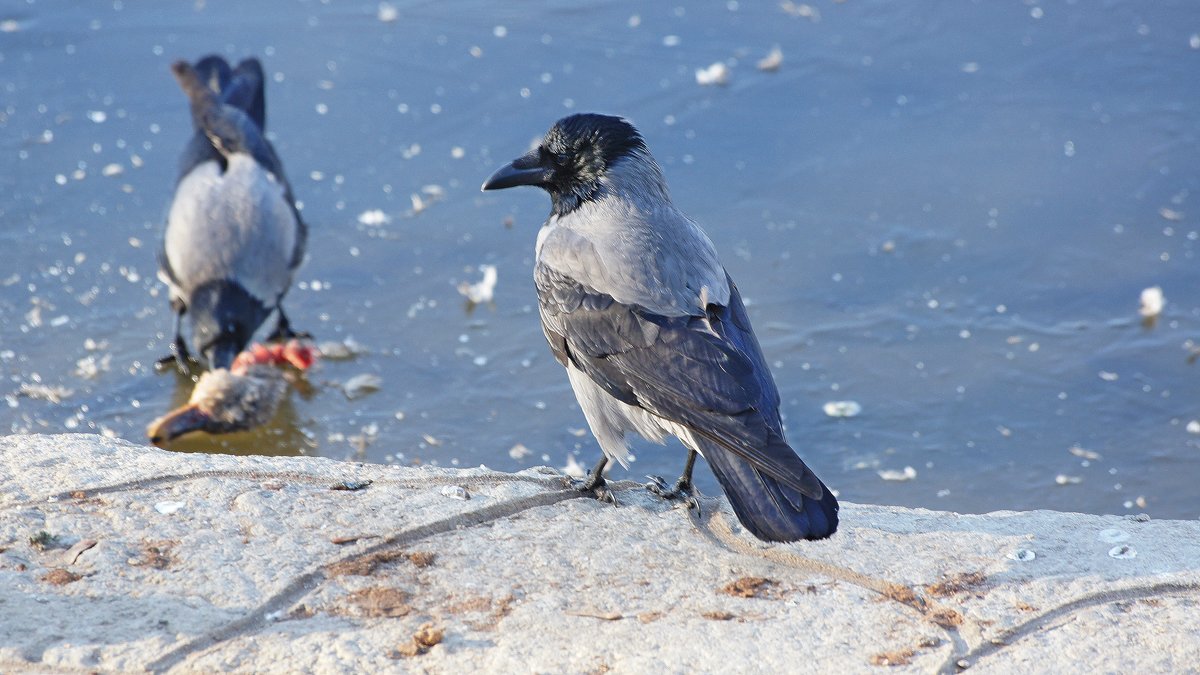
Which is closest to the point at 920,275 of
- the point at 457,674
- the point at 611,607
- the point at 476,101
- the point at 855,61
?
the point at 855,61

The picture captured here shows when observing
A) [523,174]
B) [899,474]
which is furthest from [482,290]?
[899,474]

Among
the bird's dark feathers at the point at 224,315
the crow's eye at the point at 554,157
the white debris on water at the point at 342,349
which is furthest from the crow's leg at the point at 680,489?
the bird's dark feathers at the point at 224,315

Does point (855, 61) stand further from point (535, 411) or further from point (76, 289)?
point (76, 289)

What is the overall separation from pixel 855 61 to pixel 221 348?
4546 millimetres

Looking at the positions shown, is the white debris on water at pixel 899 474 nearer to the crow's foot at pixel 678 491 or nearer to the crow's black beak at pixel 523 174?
the crow's foot at pixel 678 491

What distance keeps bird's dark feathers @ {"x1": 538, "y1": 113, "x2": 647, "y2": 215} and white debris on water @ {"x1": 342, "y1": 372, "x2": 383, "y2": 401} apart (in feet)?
6.38

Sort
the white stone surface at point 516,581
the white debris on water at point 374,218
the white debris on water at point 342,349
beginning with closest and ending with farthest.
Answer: the white stone surface at point 516,581
the white debris on water at point 342,349
the white debris on water at point 374,218

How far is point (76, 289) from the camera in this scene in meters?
6.59

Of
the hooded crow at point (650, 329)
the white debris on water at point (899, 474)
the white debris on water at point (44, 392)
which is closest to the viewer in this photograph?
the hooded crow at point (650, 329)

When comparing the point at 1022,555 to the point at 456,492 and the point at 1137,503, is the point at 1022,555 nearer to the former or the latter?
the point at 456,492

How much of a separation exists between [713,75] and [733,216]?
66.7 inches

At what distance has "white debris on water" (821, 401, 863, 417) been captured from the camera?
570cm

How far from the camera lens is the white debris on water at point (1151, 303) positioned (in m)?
6.27

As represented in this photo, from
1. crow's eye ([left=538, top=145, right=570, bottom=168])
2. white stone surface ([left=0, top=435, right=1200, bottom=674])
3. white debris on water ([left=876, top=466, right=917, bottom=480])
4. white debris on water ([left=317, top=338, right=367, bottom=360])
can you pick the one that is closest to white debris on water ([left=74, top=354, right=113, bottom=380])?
white debris on water ([left=317, top=338, right=367, bottom=360])
